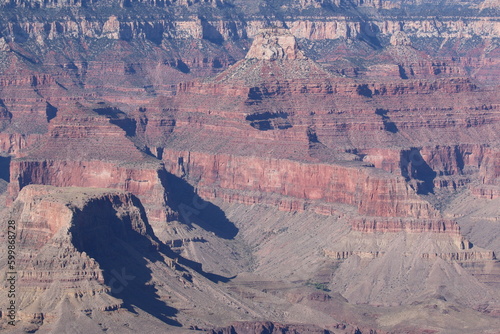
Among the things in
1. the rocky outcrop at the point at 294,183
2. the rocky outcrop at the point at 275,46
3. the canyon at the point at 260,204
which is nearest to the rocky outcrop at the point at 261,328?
the canyon at the point at 260,204

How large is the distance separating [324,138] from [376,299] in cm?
4330

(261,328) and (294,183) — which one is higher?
(294,183)

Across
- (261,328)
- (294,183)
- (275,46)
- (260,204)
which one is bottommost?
(261,328)

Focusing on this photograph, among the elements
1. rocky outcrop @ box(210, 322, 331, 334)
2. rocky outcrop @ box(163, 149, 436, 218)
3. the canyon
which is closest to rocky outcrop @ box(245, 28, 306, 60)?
the canyon

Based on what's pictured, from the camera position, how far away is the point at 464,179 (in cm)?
16512

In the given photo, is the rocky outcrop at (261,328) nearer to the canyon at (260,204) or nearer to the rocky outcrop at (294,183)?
the canyon at (260,204)

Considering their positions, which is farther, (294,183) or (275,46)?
(275,46)

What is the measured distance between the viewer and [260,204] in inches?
5861

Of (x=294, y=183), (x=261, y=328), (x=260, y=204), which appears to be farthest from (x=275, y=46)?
(x=261, y=328)

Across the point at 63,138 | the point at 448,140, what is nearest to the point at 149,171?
the point at 63,138

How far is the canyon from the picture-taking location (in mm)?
106125

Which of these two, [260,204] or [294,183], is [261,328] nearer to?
[294,183]

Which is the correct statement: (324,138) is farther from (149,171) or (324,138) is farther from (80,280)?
(80,280)

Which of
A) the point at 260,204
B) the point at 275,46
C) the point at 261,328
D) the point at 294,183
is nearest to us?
the point at 261,328
